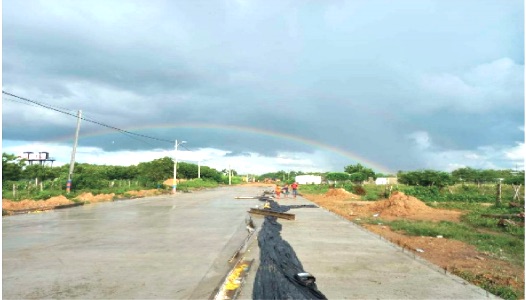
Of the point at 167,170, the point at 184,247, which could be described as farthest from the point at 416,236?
the point at 167,170

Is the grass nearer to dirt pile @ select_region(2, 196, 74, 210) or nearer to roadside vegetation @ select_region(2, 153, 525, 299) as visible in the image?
roadside vegetation @ select_region(2, 153, 525, 299)

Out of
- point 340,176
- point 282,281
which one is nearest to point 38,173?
point 282,281

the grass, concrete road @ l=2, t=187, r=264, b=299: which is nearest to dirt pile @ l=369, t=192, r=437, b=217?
the grass

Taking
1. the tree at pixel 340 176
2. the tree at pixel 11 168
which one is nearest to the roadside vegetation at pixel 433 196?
the tree at pixel 11 168

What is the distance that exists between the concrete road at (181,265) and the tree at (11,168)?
25685 mm

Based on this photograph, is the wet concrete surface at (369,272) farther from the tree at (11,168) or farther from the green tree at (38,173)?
the green tree at (38,173)

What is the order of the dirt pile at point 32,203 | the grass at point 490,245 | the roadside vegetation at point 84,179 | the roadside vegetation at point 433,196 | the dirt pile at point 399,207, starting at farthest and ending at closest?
the roadside vegetation at point 84,179, the dirt pile at point 32,203, the dirt pile at point 399,207, the roadside vegetation at point 433,196, the grass at point 490,245

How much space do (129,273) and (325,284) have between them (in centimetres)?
354

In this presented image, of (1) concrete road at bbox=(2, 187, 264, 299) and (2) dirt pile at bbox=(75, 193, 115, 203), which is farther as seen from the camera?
(2) dirt pile at bbox=(75, 193, 115, 203)

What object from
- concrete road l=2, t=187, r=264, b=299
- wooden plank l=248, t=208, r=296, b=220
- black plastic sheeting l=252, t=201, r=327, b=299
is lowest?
concrete road l=2, t=187, r=264, b=299

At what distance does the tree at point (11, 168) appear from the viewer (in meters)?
33.9

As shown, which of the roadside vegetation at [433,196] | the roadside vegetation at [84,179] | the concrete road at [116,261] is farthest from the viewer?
the roadside vegetation at [84,179]

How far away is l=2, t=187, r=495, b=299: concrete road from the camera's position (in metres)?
5.83

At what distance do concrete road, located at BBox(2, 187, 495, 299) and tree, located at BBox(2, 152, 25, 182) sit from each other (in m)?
25.7
